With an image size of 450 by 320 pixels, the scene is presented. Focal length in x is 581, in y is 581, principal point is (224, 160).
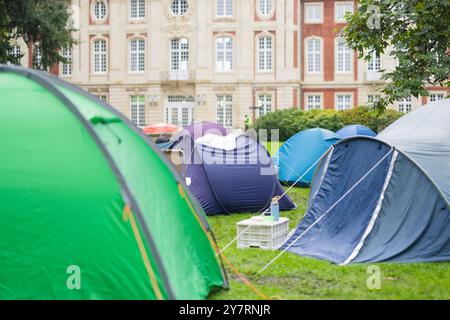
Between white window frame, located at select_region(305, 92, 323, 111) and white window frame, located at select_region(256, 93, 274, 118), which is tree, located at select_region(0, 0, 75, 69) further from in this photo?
white window frame, located at select_region(305, 92, 323, 111)

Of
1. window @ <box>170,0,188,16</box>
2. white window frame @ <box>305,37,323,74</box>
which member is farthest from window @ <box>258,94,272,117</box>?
window @ <box>170,0,188,16</box>

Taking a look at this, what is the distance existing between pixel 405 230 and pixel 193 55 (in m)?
29.5

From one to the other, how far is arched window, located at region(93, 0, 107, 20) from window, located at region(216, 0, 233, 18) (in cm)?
706

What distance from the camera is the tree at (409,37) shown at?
8.07 meters

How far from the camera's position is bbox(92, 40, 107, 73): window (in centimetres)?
3619

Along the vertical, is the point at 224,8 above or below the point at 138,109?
above

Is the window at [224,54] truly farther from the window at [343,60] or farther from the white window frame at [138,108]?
the window at [343,60]

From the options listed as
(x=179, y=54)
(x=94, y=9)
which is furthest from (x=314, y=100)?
(x=94, y=9)

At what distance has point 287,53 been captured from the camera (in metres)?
34.6

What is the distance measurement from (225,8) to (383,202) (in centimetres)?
2982

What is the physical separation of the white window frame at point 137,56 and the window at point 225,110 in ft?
17.1

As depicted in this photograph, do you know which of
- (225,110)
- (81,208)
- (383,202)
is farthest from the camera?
(225,110)

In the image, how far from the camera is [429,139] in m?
7.25

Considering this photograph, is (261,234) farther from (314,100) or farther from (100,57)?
(100,57)
